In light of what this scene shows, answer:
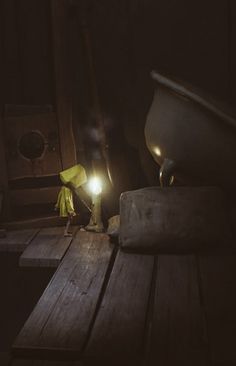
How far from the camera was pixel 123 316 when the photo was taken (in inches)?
107

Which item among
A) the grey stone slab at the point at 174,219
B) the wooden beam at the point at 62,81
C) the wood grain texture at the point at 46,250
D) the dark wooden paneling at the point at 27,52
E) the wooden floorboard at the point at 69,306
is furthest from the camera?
the dark wooden paneling at the point at 27,52

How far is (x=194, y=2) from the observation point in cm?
464

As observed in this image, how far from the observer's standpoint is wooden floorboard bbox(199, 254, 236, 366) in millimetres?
2327

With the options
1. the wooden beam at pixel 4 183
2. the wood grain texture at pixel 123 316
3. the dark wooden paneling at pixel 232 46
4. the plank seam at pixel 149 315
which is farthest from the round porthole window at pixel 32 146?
the dark wooden paneling at pixel 232 46

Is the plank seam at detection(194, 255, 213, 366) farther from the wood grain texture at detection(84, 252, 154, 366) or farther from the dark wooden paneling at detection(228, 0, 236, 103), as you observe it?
the dark wooden paneling at detection(228, 0, 236, 103)

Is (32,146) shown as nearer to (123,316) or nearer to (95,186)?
(95,186)

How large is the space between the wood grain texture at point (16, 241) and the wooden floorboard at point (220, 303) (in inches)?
57.0

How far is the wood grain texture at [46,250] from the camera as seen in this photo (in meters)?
3.76

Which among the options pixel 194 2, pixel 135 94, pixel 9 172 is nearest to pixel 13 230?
pixel 9 172

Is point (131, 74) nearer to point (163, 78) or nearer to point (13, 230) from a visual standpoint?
point (163, 78)

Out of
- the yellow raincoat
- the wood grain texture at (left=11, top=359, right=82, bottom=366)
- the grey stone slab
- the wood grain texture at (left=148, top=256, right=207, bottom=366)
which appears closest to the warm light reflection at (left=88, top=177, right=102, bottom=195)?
the yellow raincoat

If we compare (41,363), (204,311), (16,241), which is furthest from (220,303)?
(16,241)

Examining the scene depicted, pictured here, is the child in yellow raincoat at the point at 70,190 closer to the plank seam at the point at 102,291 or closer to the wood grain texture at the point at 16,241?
the wood grain texture at the point at 16,241

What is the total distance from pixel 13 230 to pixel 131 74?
1769mm
